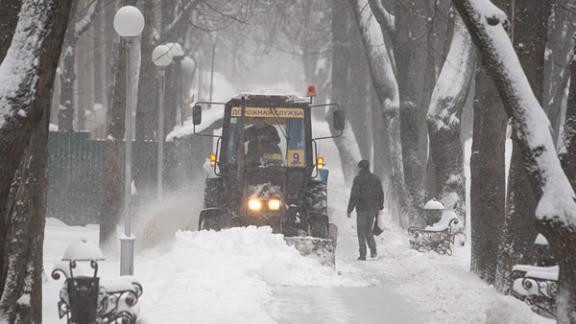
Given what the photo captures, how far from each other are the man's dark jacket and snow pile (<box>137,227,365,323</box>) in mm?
3751

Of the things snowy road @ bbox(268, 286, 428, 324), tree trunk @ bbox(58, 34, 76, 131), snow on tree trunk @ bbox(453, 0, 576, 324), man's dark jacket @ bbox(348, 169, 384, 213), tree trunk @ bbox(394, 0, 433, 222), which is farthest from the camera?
tree trunk @ bbox(58, 34, 76, 131)

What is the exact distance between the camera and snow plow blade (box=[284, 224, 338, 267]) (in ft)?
47.4

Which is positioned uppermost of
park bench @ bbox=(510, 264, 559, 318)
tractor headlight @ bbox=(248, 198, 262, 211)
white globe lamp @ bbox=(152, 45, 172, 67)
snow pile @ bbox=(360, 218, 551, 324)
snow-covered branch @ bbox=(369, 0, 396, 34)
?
snow-covered branch @ bbox=(369, 0, 396, 34)

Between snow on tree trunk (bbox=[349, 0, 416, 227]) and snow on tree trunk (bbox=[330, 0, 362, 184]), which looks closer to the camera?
snow on tree trunk (bbox=[349, 0, 416, 227])

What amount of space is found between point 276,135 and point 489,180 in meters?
3.95

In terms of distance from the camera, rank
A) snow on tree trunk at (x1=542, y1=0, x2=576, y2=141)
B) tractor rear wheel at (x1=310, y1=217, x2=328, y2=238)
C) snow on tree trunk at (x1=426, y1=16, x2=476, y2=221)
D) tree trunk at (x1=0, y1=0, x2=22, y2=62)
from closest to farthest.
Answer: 1. tree trunk at (x1=0, y1=0, x2=22, y2=62)
2. tractor rear wheel at (x1=310, y1=217, x2=328, y2=238)
3. snow on tree trunk at (x1=426, y1=16, x2=476, y2=221)
4. snow on tree trunk at (x1=542, y1=0, x2=576, y2=141)

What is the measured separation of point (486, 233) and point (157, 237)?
7.67m

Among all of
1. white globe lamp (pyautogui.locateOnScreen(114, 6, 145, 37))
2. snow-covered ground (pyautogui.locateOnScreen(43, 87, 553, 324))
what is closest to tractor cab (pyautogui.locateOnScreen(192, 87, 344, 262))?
snow-covered ground (pyautogui.locateOnScreen(43, 87, 553, 324))

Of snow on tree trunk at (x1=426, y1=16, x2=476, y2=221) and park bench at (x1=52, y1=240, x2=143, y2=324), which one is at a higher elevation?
snow on tree trunk at (x1=426, y1=16, x2=476, y2=221)

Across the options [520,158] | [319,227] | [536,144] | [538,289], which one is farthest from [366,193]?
[536,144]

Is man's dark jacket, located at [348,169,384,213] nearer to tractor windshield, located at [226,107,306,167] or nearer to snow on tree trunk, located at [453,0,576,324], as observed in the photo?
tractor windshield, located at [226,107,306,167]

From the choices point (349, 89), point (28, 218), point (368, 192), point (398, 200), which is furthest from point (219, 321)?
point (349, 89)

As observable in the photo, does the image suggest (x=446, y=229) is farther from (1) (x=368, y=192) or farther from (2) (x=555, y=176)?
(2) (x=555, y=176)

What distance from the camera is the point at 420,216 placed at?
72.4 feet
